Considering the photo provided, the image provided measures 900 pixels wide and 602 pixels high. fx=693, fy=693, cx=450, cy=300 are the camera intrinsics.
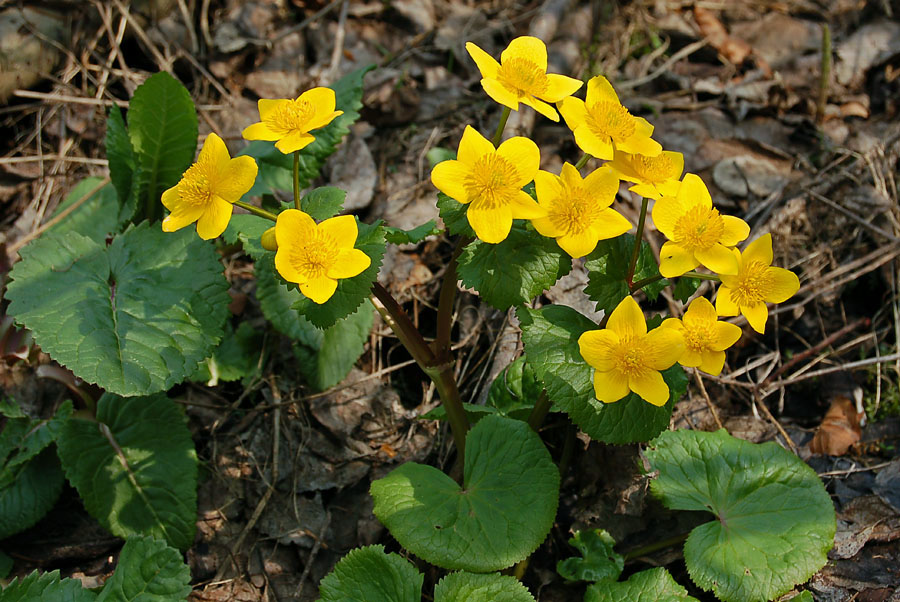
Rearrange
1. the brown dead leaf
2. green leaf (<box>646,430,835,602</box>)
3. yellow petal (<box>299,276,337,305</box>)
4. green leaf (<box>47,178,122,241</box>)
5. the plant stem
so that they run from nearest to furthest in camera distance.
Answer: yellow petal (<box>299,276,337,305</box>), the plant stem, green leaf (<box>646,430,835,602</box>), the brown dead leaf, green leaf (<box>47,178,122,241</box>)

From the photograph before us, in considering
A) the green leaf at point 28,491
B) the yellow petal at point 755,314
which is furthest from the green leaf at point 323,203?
the green leaf at point 28,491

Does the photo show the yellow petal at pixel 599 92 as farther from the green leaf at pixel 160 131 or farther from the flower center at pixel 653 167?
the green leaf at pixel 160 131

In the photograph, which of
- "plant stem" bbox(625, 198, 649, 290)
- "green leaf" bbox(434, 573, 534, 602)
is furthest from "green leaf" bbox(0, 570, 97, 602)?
"plant stem" bbox(625, 198, 649, 290)

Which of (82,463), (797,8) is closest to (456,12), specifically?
(797,8)

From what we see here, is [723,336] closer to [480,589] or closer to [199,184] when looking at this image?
[480,589]


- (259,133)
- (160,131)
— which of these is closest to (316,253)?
(259,133)

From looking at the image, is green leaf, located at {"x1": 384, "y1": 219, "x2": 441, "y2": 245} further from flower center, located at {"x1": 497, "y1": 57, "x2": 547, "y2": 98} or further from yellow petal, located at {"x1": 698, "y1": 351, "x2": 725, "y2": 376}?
yellow petal, located at {"x1": 698, "y1": 351, "x2": 725, "y2": 376}

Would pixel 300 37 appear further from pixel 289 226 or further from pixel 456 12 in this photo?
pixel 289 226
